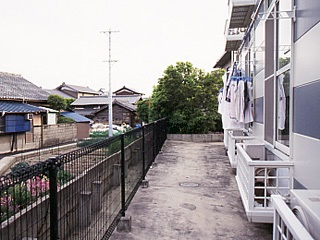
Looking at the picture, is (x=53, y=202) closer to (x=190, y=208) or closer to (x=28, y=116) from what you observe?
(x=190, y=208)

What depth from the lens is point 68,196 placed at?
2219 millimetres

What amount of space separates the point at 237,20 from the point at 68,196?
7.18m

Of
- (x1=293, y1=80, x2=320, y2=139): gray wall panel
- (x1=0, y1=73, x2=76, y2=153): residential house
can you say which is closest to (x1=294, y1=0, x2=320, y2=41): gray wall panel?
(x1=293, y1=80, x2=320, y2=139): gray wall panel

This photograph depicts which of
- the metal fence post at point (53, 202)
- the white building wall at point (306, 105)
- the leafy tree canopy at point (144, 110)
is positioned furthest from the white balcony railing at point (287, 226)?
the leafy tree canopy at point (144, 110)

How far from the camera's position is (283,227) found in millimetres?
1804

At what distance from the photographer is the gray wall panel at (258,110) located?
4.93 m

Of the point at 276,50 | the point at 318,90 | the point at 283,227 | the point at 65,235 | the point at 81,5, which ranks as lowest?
the point at 65,235

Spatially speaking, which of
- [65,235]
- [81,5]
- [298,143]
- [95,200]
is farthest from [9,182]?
[81,5]

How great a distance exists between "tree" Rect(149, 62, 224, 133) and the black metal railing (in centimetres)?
948

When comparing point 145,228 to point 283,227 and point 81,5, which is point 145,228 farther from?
point 81,5

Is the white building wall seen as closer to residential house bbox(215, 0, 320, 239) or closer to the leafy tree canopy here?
residential house bbox(215, 0, 320, 239)

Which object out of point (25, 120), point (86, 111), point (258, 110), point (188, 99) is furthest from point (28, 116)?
point (86, 111)

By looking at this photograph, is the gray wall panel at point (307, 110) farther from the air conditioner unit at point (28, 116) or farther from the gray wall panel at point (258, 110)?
the air conditioner unit at point (28, 116)

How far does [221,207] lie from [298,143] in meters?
1.91
